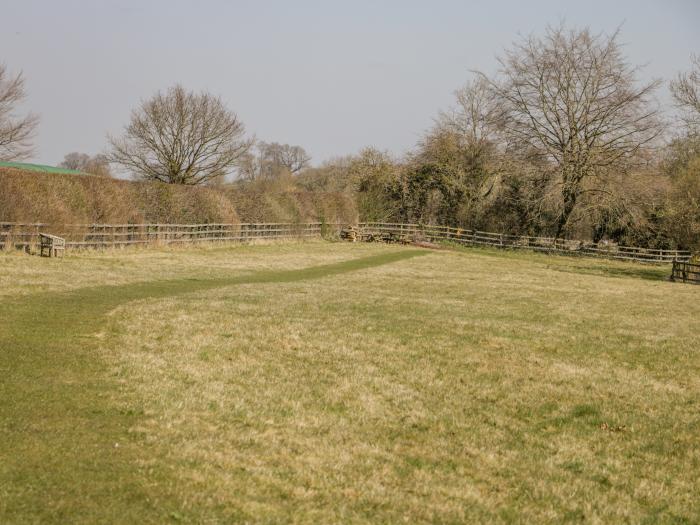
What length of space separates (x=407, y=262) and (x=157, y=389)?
25.5 meters

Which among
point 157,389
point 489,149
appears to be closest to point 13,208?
point 157,389

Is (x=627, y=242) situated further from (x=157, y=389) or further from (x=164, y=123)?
(x=157, y=389)

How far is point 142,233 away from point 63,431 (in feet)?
88.0

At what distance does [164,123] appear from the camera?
2078 inches

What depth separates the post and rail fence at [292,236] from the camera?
2773 centimetres

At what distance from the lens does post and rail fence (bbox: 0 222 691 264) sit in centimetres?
2773

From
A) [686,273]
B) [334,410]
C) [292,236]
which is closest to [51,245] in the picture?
[334,410]

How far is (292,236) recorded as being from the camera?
4556 centimetres

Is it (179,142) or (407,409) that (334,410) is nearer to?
(407,409)

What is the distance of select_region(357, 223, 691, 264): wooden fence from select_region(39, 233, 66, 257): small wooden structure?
1053 inches

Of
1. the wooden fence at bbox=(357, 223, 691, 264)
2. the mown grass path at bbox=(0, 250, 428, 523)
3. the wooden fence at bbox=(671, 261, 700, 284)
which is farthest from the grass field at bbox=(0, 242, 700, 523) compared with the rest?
the wooden fence at bbox=(357, 223, 691, 264)

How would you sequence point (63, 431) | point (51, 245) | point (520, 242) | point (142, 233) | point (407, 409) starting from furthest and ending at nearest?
point (520, 242)
point (142, 233)
point (51, 245)
point (407, 409)
point (63, 431)

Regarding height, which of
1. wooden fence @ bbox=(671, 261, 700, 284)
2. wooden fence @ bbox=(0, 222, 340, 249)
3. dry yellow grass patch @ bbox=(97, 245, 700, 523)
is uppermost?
wooden fence @ bbox=(0, 222, 340, 249)

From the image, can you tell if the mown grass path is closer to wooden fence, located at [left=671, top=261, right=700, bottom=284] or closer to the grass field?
the grass field
